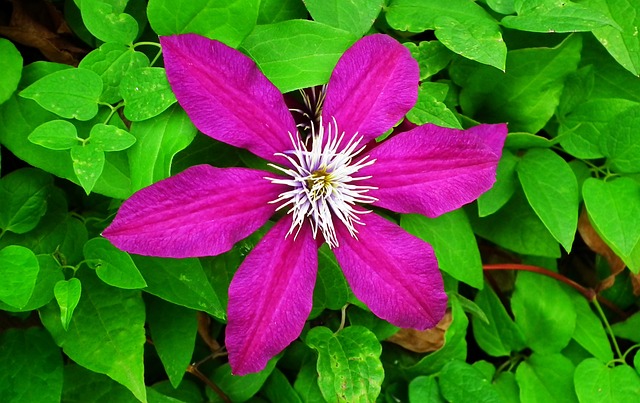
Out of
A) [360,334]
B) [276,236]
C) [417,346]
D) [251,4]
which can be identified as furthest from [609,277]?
[251,4]

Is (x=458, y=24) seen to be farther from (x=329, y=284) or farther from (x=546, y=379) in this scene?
(x=546, y=379)

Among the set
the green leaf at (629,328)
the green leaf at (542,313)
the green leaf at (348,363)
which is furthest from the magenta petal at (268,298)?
the green leaf at (629,328)

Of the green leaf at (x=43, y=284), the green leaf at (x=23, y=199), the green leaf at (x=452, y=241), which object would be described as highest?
the green leaf at (x=23, y=199)

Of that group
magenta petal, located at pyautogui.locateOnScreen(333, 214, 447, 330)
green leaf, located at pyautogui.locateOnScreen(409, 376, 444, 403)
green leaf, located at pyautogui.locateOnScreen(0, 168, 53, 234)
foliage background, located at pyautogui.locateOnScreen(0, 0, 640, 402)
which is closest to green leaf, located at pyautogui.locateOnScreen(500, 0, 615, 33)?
foliage background, located at pyautogui.locateOnScreen(0, 0, 640, 402)

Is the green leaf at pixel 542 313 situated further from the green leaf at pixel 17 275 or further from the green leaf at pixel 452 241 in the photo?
the green leaf at pixel 17 275

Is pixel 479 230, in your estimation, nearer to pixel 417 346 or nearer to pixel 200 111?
pixel 417 346

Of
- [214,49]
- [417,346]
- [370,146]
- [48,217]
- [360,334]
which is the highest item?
[214,49]

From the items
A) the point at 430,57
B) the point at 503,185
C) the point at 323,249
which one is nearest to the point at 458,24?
the point at 430,57
